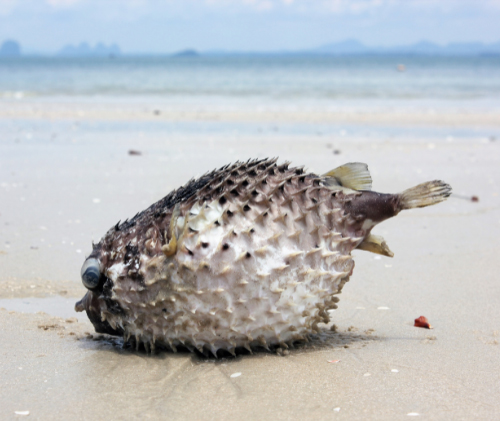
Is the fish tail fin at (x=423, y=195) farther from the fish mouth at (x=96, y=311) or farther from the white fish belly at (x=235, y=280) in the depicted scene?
the fish mouth at (x=96, y=311)

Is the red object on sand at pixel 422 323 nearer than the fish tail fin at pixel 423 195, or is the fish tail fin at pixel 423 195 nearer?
the fish tail fin at pixel 423 195

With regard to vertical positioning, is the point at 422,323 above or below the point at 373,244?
below

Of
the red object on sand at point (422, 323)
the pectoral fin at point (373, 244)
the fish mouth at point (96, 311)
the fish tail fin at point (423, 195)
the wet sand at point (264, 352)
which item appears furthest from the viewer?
the red object on sand at point (422, 323)

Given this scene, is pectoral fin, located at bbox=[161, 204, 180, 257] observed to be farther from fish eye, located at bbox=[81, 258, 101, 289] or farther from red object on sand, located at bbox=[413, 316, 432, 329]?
red object on sand, located at bbox=[413, 316, 432, 329]

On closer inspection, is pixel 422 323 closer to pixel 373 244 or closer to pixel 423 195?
pixel 373 244

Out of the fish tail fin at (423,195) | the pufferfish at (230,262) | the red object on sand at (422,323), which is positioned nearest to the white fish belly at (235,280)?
the pufferfish at (230,262)

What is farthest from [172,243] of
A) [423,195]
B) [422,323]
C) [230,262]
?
[422,323]

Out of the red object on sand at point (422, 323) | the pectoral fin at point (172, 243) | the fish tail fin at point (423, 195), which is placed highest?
the fish tail fin at point (423, 195)
